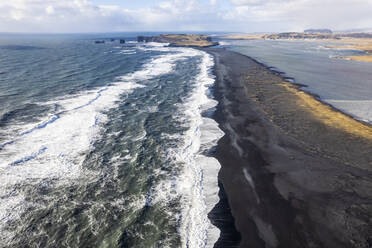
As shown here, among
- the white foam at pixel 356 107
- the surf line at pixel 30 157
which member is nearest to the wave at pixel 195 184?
the surf line at pixel 30 157

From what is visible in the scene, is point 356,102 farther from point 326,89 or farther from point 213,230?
point 213,230

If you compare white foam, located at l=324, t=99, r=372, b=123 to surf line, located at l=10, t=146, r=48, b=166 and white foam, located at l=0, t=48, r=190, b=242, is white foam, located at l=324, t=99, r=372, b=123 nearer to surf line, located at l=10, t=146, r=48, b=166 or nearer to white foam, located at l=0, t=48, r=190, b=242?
white foam, located at l=0, t=48, r=190, b=242

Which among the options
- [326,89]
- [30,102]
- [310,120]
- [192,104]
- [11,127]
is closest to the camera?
[11,127]

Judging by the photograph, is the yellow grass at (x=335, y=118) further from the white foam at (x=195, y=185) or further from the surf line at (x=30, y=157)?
the surf line at (x=30, y=157)

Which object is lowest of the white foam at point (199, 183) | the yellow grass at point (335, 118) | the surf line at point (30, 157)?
the white foam at point (199, 183)

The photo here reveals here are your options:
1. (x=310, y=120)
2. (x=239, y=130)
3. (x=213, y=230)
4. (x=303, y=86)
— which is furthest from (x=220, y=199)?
(x=303, y=86)

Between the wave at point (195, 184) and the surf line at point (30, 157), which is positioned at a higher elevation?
the surf line at point (30, 157)
